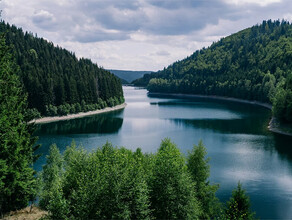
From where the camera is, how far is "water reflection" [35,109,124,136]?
98537 mm

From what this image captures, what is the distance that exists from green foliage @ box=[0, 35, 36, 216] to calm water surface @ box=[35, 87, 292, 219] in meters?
26.3

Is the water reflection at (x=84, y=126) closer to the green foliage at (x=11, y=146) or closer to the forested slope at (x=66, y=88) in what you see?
the forested slope at (x=66, y=88)

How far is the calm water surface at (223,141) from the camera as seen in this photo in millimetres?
46594

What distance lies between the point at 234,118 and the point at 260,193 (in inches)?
2982

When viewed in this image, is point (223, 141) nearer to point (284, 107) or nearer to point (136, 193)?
point (284, 107)

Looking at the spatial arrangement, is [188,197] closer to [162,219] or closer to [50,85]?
[162,219]

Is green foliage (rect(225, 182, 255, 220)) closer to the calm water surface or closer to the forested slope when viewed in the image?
the calm water surface

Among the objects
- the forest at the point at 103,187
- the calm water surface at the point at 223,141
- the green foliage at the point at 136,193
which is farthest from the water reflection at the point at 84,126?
the forest at the point at 103,187

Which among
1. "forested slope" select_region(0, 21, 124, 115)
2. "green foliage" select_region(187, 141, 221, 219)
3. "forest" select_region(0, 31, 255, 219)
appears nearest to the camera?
"forest" select_region(0, 31, 255, 219)

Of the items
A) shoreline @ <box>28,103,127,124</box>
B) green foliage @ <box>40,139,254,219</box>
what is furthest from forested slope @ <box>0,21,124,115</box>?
green foliage @ <box>40,139,254,219</box>

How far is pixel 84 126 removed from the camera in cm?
10962

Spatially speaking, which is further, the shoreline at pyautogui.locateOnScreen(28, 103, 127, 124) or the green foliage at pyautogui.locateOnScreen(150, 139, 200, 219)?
the shoreline at pyautogui.locateOnScreen(28, 103, 127, 124)

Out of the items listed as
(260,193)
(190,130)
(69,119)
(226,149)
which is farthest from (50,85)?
(260,193)

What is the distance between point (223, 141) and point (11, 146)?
200 ft
